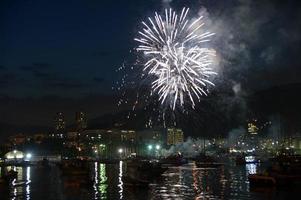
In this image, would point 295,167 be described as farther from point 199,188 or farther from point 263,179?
point 199,188

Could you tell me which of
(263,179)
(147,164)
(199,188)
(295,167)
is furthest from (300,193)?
(147,164)

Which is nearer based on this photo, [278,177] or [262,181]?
[262,181]

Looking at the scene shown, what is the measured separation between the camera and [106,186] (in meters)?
58.0

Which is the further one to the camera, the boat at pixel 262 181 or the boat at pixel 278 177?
the boat at pixel 278 177

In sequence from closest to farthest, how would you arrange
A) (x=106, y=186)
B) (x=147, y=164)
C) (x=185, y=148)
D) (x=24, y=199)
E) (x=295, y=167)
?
(x=24, y=199)
(x=106, y=186)
(x=295, y=167)
(x=147, y=164)
(x=185, y=148)

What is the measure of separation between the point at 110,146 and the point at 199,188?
14238 centimetres

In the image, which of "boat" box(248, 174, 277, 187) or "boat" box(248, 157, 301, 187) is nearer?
"boat" box(248, 174, 277, 187)

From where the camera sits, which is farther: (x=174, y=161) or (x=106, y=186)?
(x=174, y=161)

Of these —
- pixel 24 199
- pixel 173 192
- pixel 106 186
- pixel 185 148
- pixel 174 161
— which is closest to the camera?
pixel 24 199

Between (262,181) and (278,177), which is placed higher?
(278,177)

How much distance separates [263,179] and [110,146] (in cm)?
14224

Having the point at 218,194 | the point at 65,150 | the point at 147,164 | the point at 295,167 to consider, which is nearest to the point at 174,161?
the point at 147,164

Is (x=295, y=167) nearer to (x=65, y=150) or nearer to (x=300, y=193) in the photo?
(x=300, y=193)

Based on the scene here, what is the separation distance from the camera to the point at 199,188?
54.3 meters
